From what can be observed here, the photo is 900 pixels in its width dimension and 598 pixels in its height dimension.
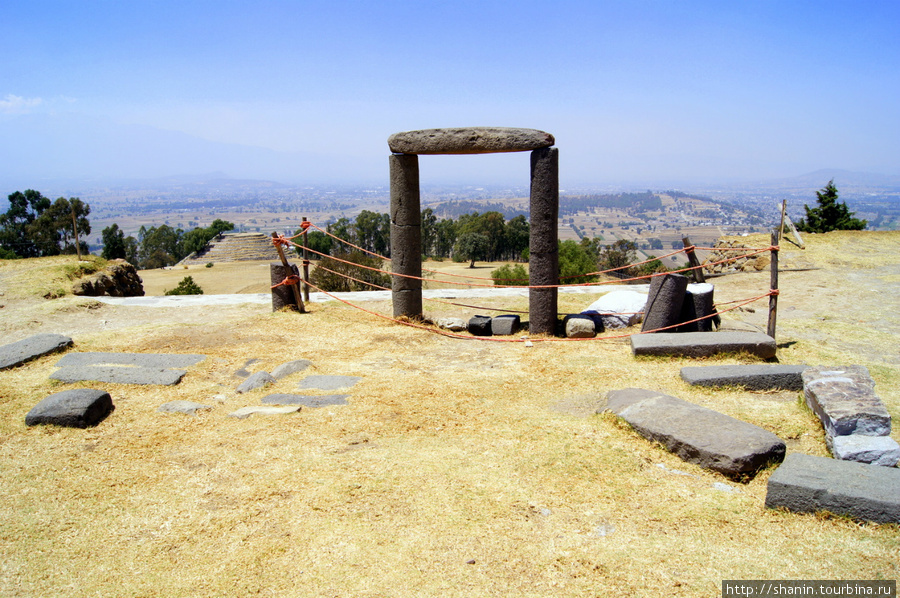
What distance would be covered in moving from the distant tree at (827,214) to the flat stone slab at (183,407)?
3490 centimetres

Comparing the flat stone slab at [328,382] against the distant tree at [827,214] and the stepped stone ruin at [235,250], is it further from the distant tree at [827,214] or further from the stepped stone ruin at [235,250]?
the stepped stone ruin at [235,250]

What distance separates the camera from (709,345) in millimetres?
7875

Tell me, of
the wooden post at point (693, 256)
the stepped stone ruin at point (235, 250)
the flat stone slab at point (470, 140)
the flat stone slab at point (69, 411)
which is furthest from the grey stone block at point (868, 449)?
the stepped stone ruin at point (235, 250)

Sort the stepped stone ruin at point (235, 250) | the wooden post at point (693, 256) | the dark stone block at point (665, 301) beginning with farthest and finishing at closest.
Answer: the stepped stone ruin at point (235, 250) < the wooden post at point (693, 256) < the dark stone block at point (665, 301)

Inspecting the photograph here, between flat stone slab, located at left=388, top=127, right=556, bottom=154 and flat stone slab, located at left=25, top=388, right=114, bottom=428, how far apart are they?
20.4 feet

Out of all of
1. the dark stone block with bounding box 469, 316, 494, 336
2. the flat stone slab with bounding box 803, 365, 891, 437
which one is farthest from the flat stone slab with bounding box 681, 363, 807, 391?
the dark stone block with bounding box 469, 316, 494, 336

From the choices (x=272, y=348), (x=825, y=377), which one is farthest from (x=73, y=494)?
(x=825, y=377)

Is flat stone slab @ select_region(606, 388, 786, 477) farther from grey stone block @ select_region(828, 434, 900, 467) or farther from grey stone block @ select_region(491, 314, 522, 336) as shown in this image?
grey stone block @ select_region(491, 314, 522, 336)

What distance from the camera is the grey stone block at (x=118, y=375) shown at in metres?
7.09

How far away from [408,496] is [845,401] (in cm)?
413

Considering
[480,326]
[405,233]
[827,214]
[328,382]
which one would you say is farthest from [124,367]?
[827,214]

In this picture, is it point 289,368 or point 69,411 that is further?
point 289,368

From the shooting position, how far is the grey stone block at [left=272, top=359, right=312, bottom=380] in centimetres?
761

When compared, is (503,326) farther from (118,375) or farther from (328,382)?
(118,375)
